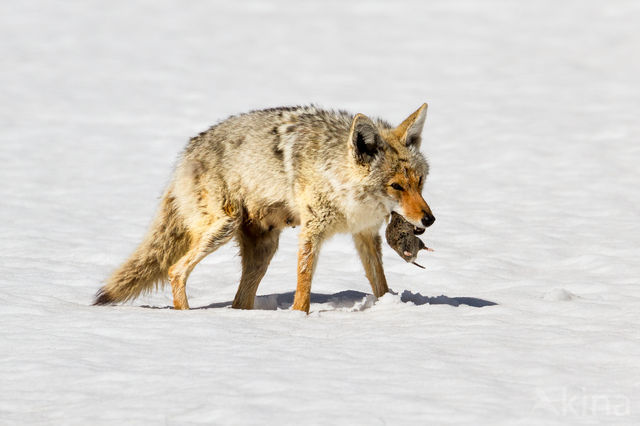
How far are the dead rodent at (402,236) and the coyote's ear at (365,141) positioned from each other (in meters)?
0.72

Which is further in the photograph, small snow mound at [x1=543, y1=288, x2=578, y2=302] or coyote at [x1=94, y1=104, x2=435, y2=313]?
small snow mound at [x1=543, y1=288, x2=578, y2=302]

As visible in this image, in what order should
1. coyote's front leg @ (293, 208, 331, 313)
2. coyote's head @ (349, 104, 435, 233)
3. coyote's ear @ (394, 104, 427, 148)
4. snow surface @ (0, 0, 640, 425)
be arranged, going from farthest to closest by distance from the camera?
coyote's ear @ (394, 104, 427, 148)
coyote's front leg @ (293, 208, 331, 313)
coyote's head @ (349, 104, 435, 233)
snow surface @ (0, 0, 640, 425)

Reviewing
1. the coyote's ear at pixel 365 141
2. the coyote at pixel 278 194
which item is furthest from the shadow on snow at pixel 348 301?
the coyote's ear at pixel 365 141

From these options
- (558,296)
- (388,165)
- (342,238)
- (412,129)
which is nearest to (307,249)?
(388,165)

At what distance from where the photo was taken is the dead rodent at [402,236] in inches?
351

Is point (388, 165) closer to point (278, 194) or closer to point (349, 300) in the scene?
point (278, 194)

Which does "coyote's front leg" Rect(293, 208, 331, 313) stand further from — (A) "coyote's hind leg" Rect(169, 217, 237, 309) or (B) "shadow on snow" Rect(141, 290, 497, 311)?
(A) "coyote's hind leg" Rect(169, 217, 237, 309)

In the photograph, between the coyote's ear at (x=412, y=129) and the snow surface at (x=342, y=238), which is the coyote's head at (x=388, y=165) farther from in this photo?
the snow surface at (x=342, y=238)

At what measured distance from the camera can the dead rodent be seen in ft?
29.2

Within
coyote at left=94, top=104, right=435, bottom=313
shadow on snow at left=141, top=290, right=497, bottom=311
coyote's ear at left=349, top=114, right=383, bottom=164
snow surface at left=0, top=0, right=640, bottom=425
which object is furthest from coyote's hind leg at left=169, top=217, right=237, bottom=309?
coyote's ear at left=349, top=114, right=383, bottom=164

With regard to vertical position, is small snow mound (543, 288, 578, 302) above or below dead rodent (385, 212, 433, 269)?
below

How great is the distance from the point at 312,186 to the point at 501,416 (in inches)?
151

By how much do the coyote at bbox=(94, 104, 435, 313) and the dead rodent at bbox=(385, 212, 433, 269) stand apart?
16 centimetres

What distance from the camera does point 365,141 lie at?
8516mm
